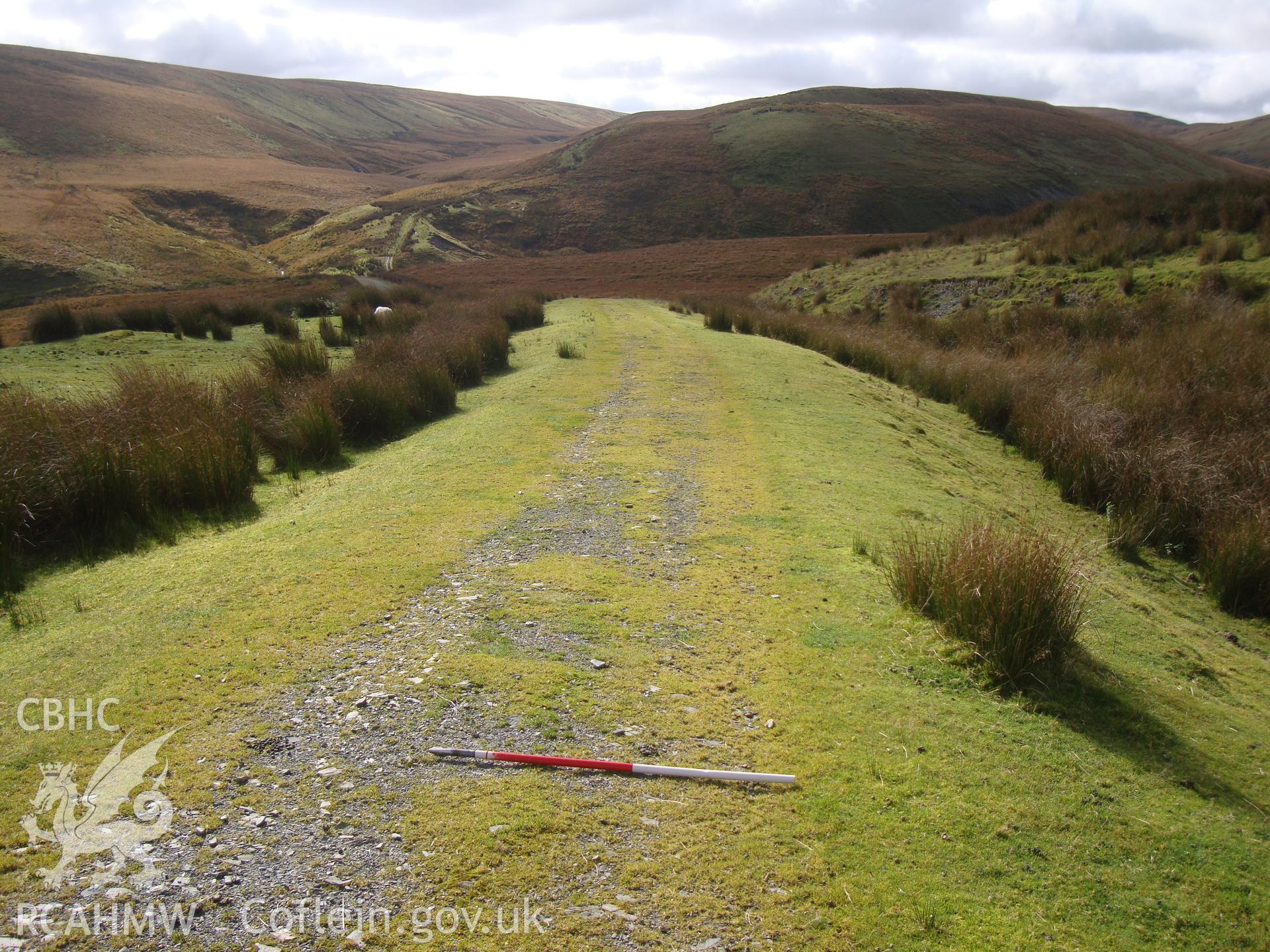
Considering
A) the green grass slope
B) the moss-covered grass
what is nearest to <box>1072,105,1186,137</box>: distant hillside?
the green grass slope

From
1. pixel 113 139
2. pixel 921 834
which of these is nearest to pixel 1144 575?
pixel 921 834

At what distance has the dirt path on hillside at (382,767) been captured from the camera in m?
2.69

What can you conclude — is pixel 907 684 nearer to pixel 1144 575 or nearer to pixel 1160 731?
pixel 1160 731

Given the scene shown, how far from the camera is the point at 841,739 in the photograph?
12.3 ft

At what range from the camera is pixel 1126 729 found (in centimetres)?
404

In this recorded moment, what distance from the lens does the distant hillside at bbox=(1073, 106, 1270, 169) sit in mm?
101781

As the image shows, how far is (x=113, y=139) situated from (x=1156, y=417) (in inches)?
3744

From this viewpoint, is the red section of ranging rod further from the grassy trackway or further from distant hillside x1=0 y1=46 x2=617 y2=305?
distant hillside x1=0 y1=46 x2=617 y2=305

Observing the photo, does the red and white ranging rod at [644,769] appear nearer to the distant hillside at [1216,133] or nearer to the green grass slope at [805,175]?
the green grass slope at [805,175]

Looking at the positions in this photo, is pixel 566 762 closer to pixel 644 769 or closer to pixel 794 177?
pixel 644 769

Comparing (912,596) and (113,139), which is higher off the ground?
(113,139)

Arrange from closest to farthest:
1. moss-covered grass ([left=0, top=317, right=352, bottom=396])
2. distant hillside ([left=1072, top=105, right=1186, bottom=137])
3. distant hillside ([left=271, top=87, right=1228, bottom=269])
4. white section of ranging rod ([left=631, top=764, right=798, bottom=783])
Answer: white section of ranging rod ([left=631, top=764, right=798, bottom=783]), moss-covered grass ([left=0, top=317, right=352, bottom=396]), distant hillside ([left=271, top=87, right=1228, bottom=269]), distant hillside ([left=1072, top=105, right=1186, bottom=137])

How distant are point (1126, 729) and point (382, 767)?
12.5 feet

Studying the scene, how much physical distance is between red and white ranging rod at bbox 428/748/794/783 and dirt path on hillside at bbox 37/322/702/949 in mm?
50
